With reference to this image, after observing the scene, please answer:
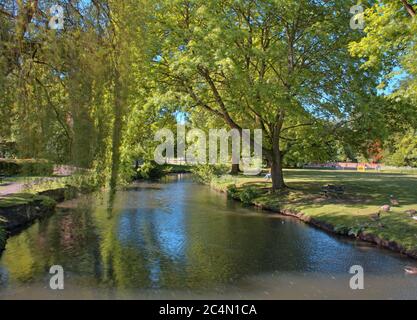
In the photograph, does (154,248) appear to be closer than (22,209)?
Yes

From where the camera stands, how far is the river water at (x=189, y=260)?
9.10m

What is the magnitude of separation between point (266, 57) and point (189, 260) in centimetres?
1095

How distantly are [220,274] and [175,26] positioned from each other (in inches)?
514

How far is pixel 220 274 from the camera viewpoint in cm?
1032

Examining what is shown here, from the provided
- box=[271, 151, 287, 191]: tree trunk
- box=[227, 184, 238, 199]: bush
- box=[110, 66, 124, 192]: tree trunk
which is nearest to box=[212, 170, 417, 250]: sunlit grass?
box=[227, 184, 238, 199]: bush

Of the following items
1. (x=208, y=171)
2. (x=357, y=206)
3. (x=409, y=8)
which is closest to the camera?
(x=409, y=8)

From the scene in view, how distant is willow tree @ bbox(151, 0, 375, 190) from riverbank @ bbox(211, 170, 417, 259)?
426cm

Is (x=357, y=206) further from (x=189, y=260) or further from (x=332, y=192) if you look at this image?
(x=189, y=260)

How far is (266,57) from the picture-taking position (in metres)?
18.4

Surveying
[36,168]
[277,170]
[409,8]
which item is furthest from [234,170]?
[36,168]

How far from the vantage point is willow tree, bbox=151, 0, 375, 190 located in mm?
17688
